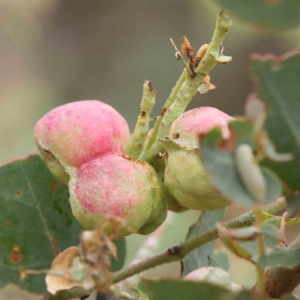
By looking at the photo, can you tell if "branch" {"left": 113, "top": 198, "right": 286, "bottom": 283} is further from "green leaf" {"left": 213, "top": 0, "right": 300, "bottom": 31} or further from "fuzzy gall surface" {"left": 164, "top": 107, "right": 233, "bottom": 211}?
"green leaf" {"left": 213, "top": 0, "right": 300, "bottom": 31}

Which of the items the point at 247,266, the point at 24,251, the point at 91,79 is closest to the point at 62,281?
the point at 24,251

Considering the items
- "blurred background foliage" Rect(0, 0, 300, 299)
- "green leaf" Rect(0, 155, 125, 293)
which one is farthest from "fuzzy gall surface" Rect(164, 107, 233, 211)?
"blurred background foliage" Rect(0, 0, 300, 299)

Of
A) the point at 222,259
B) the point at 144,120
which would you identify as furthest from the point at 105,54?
the point at 144,120

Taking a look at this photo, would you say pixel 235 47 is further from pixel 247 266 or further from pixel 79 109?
pixel 79 109

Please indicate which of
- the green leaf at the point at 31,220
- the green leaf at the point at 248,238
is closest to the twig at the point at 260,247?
the green leaf at the point at 248,238

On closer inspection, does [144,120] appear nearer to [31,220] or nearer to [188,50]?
[188,50]
